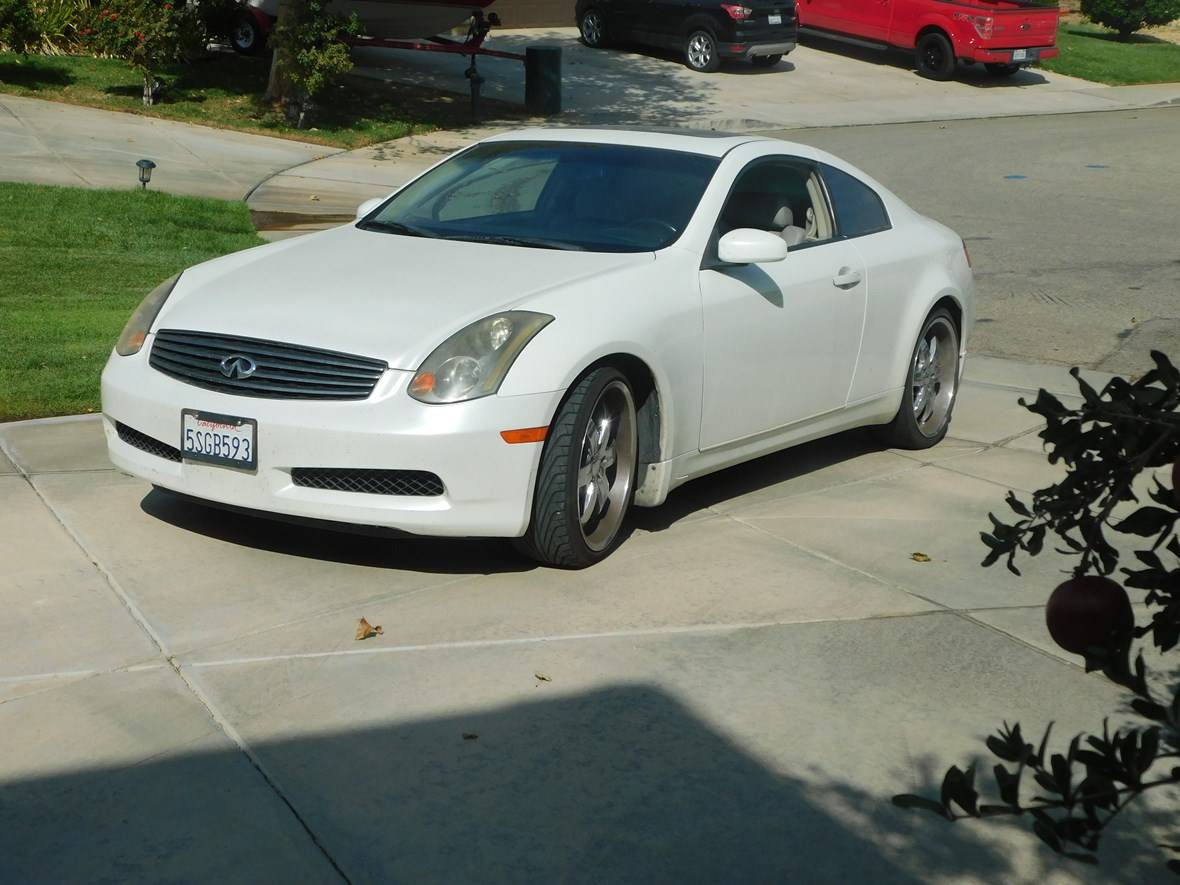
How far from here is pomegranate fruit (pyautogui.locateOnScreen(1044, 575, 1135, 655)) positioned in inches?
92.4

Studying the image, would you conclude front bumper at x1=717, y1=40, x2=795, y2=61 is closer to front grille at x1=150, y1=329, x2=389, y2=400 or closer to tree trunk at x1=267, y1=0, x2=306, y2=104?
tree trunk at x1=267, y1=0, x2=306, y2=104

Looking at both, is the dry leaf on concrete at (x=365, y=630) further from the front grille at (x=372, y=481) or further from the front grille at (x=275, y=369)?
the front grille at (x=275, y=369)

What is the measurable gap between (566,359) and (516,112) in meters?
17.4

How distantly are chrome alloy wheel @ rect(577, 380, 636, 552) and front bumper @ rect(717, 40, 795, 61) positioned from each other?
Result: 2160 centimetres

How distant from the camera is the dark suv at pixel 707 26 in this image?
26.4 m

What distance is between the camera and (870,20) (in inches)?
1142

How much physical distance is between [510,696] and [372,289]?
1.83 meters

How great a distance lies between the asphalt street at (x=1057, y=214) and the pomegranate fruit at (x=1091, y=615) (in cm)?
763

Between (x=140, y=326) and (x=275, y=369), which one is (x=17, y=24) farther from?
(x=275, y=369)

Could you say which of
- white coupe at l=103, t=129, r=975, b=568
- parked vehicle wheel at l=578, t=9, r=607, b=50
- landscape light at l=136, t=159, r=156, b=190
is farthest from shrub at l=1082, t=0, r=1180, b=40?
white coupe at l=103, t=129, r=975, b=568

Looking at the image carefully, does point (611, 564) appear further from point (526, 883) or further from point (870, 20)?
point (870, 20)

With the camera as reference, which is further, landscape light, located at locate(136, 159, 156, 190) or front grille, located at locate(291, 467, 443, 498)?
landscape light, located at locate(136, 159, 156, 190)

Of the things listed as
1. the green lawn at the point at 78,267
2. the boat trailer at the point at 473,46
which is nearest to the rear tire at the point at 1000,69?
the boat trailer at the point at 473,46

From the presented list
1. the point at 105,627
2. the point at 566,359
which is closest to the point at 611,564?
the point at 566,359
